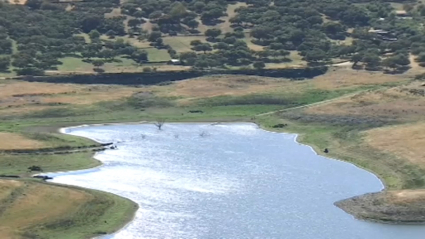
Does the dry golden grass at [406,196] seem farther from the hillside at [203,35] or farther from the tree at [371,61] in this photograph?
the tree at [371,61]

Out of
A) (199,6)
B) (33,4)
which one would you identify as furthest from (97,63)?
(199,6)

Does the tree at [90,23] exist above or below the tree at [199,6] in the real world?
below

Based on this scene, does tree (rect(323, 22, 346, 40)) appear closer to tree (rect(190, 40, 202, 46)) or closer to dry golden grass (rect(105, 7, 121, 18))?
tree (rect(190, 40, 202, 46))

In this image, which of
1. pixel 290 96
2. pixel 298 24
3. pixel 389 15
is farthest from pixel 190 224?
pixel 389 15

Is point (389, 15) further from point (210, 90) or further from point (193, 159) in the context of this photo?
point (193, 159)

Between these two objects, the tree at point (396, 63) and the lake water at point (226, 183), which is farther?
the tree at point (396, 63)

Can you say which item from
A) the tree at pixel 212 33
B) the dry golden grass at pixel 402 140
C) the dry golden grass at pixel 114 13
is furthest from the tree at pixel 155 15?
the dry golden grass at pixel 402 140
